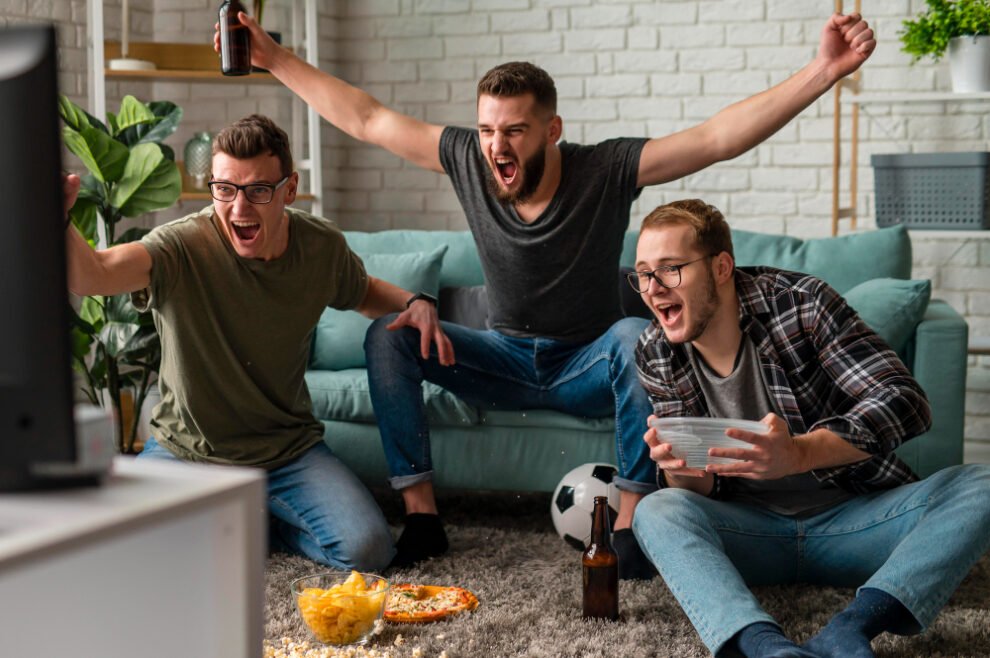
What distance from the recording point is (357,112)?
3.10 metres

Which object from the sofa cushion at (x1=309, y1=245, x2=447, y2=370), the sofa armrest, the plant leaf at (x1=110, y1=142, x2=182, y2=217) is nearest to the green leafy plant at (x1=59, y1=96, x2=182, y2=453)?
the plant leaf at (x1=110, y1=142, x2=182, y2=217)

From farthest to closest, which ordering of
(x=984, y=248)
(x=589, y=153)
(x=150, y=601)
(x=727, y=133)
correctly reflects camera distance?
(x=984, y=248)
(x=589, y=153)
(x=727, y=133)
(x=150, y=601)

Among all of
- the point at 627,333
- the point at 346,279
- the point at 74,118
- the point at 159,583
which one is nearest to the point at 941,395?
the point at 627,333

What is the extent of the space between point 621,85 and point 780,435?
2537mm

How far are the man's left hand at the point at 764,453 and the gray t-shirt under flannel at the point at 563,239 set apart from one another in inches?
35.7

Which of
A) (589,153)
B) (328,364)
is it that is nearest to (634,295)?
(589,153)

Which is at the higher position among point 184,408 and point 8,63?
point 8,63

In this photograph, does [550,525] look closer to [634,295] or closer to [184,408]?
[634,295]

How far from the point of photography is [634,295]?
3.39 meters

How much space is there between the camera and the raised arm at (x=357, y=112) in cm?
305

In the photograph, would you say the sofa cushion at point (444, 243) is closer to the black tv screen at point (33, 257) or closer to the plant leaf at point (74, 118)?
the plant leaf at point (74, 118)

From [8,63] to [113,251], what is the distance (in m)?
1.58

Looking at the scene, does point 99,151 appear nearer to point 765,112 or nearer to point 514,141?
point 514,141

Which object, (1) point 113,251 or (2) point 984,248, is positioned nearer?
(1) point 113,251
